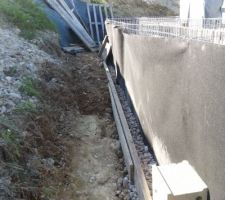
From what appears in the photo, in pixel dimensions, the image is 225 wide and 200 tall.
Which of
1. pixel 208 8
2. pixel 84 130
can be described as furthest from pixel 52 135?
pixel 208 8

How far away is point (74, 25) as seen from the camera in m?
11.7

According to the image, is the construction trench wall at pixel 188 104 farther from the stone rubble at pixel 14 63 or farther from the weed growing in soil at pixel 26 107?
the stone rubble at pixel 14 63

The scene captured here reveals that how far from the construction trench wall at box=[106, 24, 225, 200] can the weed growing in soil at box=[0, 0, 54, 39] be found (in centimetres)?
573

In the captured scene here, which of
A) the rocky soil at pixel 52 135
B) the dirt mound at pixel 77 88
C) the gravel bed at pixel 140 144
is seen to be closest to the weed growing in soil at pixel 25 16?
the rocky soil at pixel 52 135

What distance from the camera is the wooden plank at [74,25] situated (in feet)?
38.0

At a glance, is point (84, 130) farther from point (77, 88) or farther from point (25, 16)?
point (25, 16)

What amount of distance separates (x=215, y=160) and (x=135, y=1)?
19447 millimetres

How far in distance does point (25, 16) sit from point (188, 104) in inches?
316

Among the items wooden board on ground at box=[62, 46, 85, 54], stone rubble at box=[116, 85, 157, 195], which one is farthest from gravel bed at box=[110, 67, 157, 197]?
wooden board on ground at box=[62, 46, 85, 54]

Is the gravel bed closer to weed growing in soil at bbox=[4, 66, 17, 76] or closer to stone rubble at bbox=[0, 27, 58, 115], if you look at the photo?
stone rubble at bbox=[0, 27, 58, 115]

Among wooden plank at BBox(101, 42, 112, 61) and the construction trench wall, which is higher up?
the construction trench wall

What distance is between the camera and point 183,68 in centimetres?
216

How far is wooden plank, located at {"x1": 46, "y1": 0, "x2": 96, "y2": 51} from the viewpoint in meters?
11.6

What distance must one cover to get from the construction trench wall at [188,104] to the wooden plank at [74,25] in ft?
27.5
